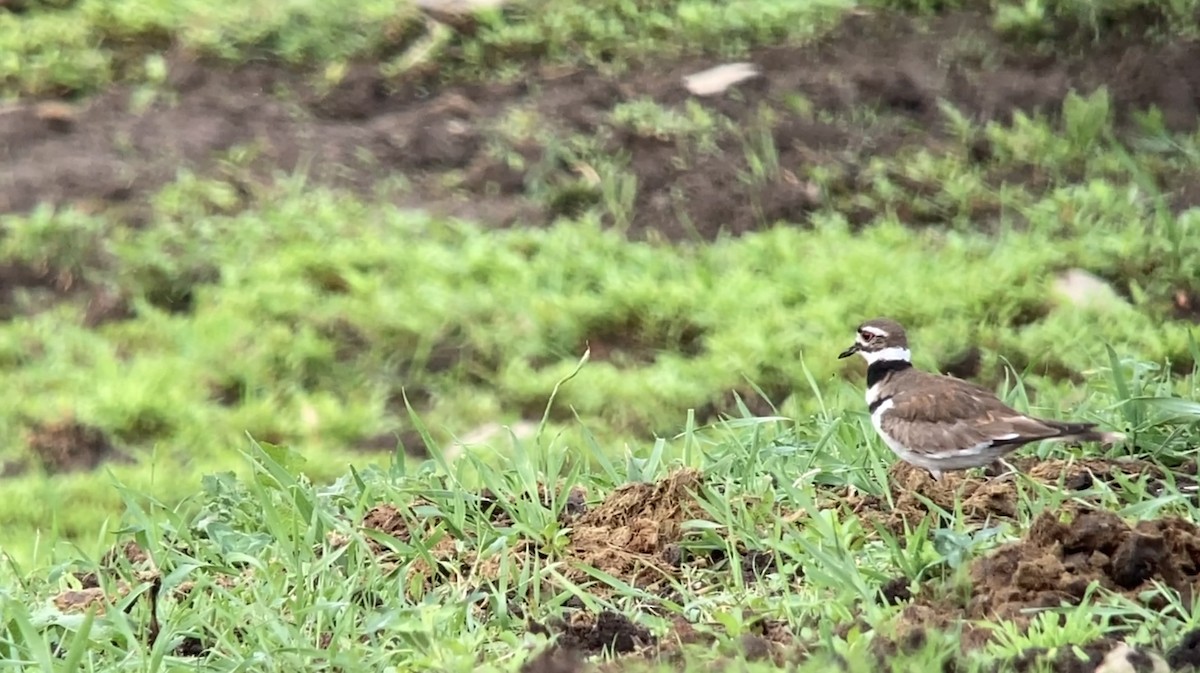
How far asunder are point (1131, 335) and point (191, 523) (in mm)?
3937

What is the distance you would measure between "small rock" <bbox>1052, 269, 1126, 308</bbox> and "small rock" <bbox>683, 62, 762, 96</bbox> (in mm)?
2425

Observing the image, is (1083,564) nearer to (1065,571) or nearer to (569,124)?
(1065,571)

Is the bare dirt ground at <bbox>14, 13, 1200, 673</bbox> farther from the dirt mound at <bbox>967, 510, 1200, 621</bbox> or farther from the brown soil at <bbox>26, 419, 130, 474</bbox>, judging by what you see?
the dirt mound at <bbox>967, 510, 1200, 621</bbox>

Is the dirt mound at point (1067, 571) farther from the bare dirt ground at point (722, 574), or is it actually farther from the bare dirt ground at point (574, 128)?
the bare dirt ground at point (574, 128)

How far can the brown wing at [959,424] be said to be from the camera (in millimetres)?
5148

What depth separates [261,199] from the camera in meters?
8.94

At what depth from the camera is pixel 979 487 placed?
499 cm

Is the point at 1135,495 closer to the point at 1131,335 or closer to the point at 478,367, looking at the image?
the point at 1131,335

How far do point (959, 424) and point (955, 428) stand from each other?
16 millimetres

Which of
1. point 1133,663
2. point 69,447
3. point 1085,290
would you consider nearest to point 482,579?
point 1133,663

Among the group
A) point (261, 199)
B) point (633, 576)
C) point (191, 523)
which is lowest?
point (261, 199)

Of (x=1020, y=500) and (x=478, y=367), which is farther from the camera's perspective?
(x=478, y=367)

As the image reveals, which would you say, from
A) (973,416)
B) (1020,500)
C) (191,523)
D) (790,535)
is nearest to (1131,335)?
(973,416)

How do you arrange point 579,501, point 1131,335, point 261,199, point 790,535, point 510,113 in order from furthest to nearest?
point 510,113 → point 261,199 → point 1131,335 → point 579,501 → point 790,535
